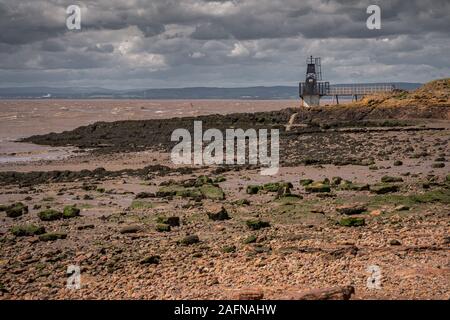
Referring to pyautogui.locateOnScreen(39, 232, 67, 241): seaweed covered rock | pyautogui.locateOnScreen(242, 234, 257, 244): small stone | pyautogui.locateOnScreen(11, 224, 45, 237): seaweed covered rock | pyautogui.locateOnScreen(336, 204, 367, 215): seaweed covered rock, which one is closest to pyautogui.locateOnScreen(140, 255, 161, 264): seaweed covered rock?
pyautogui.locateOnScreen(242, 234, 257, 244): small stone

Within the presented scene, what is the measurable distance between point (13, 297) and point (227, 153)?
25.9 metres

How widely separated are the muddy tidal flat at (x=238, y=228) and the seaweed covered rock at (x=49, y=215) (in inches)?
1.7

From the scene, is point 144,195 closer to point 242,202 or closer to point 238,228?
point 242,202

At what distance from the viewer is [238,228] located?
1733 centimetres

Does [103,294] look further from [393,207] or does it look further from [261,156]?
[261,156]

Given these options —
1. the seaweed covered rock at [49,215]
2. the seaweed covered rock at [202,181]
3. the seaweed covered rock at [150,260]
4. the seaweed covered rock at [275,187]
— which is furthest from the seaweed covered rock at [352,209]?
the seaweed covered rock at [49,215]

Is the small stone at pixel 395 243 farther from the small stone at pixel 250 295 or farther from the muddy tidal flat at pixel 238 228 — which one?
the small stone at pixel 250 295

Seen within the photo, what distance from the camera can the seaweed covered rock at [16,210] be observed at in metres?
20.7

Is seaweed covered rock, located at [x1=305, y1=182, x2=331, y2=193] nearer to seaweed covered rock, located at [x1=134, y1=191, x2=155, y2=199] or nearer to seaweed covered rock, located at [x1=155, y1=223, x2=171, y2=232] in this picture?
seaweed covered rock, located at [x1=134, y1=191, x2=155, y2=199]

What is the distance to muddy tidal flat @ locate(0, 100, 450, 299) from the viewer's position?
12.4m

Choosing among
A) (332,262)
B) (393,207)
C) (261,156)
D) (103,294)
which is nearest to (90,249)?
(103,294)

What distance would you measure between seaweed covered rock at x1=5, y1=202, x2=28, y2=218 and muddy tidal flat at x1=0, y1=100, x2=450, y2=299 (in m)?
0.04

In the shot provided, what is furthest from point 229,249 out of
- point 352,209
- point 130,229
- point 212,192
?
point 212,192
